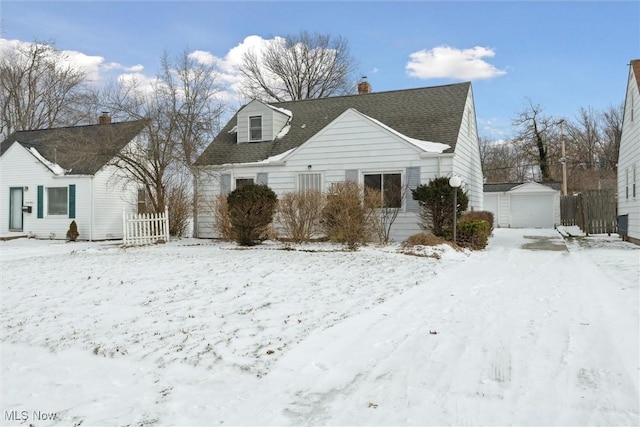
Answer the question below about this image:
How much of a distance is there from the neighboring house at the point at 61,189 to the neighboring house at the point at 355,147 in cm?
400

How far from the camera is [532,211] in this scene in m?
25.8

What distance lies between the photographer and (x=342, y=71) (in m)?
34.2

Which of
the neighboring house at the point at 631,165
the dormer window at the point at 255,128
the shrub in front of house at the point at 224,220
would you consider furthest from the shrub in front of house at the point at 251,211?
the neighboring house at the point at 631,165

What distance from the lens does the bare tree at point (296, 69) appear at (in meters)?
33.6

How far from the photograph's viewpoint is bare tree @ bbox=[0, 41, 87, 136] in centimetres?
2772

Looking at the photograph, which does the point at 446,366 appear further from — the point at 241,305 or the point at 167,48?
the point at 167,48

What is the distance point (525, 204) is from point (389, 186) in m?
15.7

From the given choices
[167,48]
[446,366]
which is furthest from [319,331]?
[167,48]

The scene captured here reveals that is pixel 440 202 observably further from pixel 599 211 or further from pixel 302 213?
pixel 599 211

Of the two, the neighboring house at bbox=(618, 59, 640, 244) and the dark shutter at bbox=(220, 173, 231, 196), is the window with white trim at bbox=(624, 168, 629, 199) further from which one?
the dark shutter at bbox=(220, 173, 231, 196)

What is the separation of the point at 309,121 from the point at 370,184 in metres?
4.79

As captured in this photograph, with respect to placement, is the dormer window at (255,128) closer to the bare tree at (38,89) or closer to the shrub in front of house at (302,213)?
the shrub in front of house at (302,213)

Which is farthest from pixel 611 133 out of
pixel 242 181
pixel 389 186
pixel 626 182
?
pixel 242 181

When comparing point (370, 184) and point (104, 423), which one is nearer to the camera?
point (104, 423)
